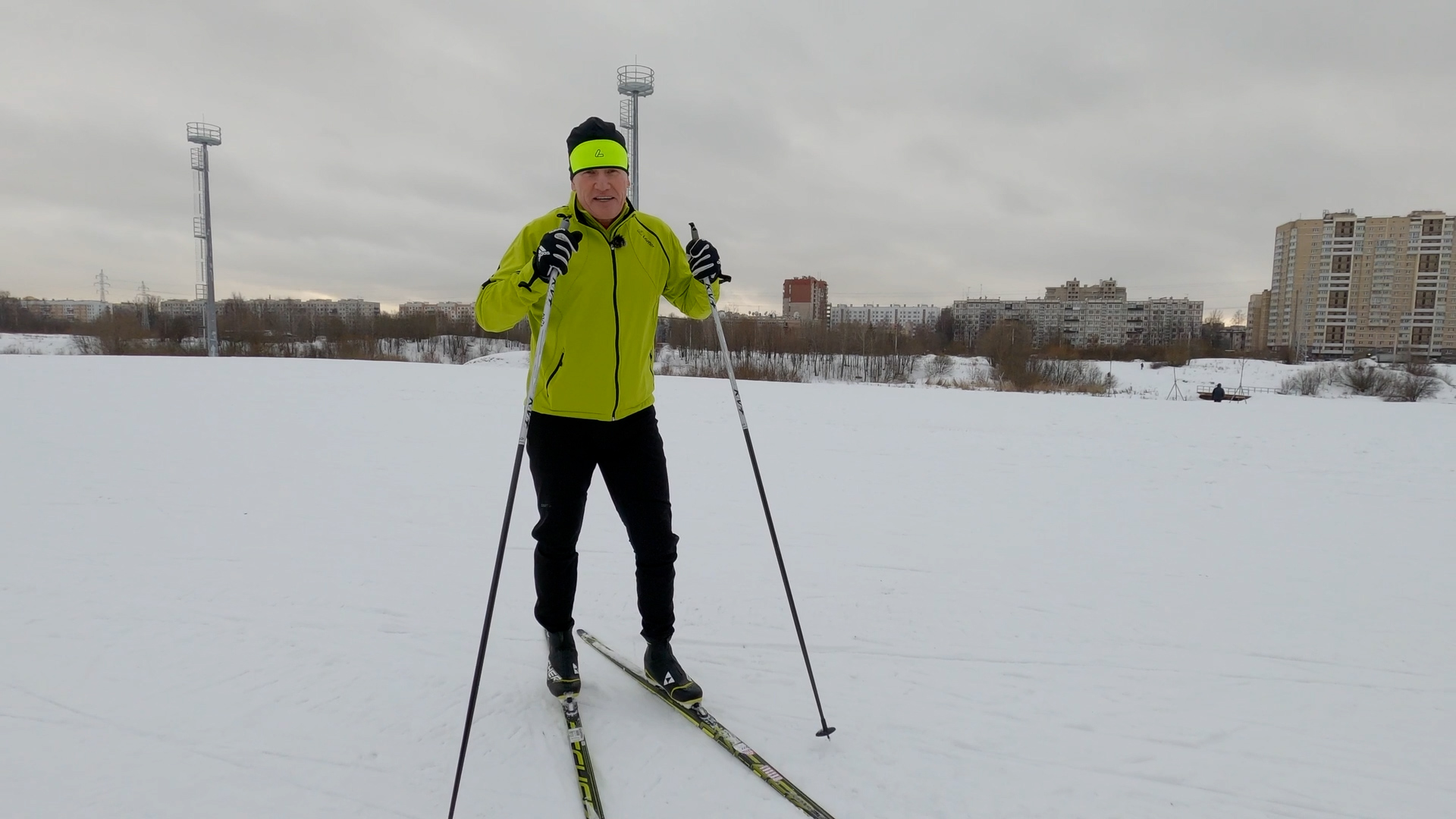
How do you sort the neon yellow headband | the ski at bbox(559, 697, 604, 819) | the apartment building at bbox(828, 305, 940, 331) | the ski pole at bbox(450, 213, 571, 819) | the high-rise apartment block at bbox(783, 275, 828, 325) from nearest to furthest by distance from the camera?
the ski at bbox(559, 697, 604, 819) → the ski pole at bbox(450, 213, 571, 819) → the neon yellow headband → the high-rise apartment block at bbox(783, 275, 828, 325) → the apartment building at bbox(828, 305, 940, 331)

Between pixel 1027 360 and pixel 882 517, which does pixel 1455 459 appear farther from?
pixel 1027 360

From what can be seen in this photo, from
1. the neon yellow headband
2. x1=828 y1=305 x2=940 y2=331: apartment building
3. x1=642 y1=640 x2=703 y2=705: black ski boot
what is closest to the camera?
the neon yellow headband

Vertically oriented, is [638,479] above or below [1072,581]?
above

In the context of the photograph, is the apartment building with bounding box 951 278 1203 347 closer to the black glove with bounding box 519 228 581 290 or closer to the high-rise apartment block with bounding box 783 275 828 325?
the high-rise apartment block with bounding box 783 275 828 325

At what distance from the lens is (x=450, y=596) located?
335cm

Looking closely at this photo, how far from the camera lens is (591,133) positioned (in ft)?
7.45

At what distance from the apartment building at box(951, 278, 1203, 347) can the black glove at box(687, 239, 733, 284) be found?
73614mm

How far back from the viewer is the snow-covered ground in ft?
6.55

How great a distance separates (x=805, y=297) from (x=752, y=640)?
72666 millimetres

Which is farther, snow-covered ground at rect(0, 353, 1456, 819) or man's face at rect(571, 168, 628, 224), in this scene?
man's face at rect(571, 168, 628, 224)

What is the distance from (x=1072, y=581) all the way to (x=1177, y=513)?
226 cm

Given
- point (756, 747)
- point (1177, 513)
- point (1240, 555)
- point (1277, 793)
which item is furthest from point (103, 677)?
point (1177, 513)

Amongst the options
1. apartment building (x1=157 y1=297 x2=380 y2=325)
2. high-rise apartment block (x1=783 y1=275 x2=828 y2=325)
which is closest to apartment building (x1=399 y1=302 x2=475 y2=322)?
apartment building (x1=157 y1=297 x2=380 y2=325)

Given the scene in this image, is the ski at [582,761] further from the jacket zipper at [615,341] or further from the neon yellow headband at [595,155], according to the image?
the neon yellow headband at [595,155]
